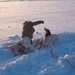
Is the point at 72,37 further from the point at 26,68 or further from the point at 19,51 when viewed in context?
the point at 26,68

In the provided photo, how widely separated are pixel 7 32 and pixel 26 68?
4948mm

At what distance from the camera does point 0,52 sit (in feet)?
18.7

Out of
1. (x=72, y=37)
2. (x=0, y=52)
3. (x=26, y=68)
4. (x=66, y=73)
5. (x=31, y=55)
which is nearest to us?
(x=66, y=73)

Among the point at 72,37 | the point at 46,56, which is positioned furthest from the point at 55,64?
the point at 72,37

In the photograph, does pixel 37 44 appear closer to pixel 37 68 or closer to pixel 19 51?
pixel 19 51

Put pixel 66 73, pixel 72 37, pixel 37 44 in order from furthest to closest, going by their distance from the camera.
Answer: pixel 72 37
pixel 37 44
pixel 66 73

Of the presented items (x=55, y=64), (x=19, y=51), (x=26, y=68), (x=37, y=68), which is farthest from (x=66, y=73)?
(x=19, y=51)

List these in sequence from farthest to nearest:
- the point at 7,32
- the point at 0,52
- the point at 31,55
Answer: the point at 7,32 → the point at 0,52 → the point at 31,55

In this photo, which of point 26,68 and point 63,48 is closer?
point 26,68

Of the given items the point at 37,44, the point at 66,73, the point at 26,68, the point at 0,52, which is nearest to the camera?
the point at 66,73

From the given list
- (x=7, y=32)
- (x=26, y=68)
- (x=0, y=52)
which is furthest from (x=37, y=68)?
(x=7, y=32)

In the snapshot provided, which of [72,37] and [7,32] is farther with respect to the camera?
[7,32]

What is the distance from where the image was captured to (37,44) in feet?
20.6

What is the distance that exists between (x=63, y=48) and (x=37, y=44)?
110 cm
